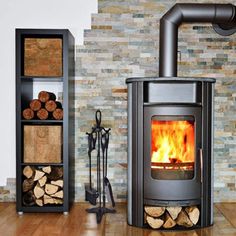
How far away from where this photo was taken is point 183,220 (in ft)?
9.74

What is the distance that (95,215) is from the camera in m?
3.28

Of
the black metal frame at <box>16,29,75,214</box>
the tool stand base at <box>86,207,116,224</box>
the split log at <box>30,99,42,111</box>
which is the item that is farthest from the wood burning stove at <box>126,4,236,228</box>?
the split log at <box>30,99,42,111</box>

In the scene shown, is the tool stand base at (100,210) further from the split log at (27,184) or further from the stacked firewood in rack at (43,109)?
the stacked firewood in rack at (43,109)

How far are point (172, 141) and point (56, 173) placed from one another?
1.00 meters

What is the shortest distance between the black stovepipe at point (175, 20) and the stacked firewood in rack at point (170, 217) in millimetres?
982

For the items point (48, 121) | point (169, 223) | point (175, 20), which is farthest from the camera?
point (48, 121)

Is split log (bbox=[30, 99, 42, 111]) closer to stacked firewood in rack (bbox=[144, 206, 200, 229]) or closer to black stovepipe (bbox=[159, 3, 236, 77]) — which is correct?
black stovepipe (bbox=[159, 3, 236, 77])

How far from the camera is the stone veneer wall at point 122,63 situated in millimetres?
3695

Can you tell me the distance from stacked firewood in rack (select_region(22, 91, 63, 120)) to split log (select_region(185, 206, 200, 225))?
119 cm

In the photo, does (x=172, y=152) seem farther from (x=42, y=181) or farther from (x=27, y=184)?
(x=27, y=184)

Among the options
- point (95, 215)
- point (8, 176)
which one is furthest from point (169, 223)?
point (8, 176)

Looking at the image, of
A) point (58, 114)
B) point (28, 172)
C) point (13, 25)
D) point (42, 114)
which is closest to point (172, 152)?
point (58, 114)

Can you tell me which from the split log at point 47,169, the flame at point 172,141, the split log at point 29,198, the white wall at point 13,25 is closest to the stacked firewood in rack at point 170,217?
the flame at point 172,141

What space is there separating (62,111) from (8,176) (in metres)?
0.82
